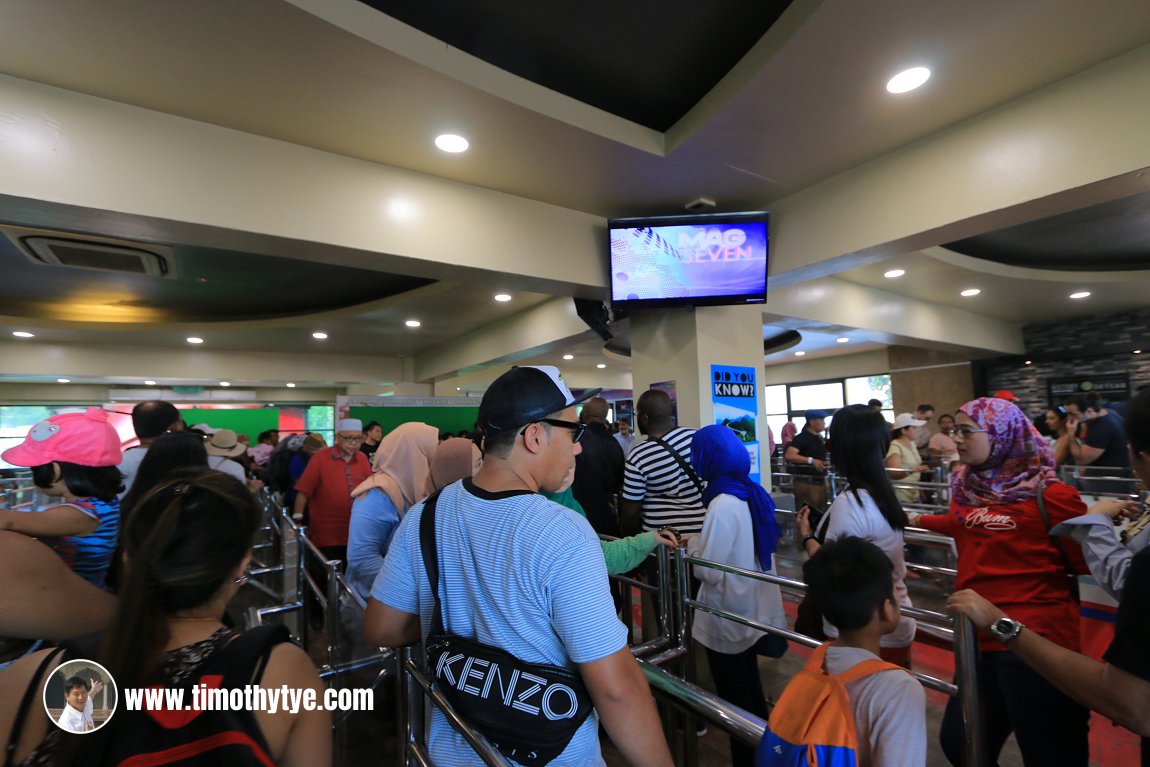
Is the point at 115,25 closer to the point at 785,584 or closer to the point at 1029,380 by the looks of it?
the point at 785,584

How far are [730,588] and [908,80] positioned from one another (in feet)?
9.63

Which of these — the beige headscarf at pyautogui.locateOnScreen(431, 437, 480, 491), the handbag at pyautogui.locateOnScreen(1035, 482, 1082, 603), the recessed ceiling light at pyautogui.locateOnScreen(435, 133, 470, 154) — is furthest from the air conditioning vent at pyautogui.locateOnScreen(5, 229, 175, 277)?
the handbag at pyautogui.locateOnScreen(1035, 482, 1082, 603)

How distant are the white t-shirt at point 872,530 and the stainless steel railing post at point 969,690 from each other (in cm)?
65

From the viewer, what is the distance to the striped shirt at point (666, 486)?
2.77m

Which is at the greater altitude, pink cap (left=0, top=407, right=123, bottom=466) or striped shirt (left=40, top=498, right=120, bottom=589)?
pink cap (left=0, top=407, right=123, bottom=466)

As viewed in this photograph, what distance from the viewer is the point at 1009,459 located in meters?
1.80

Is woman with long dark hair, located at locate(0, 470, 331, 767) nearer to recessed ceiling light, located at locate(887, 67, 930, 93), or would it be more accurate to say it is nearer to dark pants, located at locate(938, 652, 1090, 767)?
dark pants, located at locate(938, 652, 1090, 767)

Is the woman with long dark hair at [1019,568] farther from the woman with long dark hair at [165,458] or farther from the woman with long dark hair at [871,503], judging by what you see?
the woman with long dark hair at [165,458]

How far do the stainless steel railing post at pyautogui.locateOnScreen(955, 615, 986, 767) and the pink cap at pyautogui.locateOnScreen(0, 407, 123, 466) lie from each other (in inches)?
101

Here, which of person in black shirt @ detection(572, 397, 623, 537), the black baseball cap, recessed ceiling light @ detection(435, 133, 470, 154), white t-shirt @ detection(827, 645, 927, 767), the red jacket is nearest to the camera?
white t-shirt @ detection(827, 645, 927, 767)

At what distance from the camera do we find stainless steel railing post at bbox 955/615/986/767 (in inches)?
47.4

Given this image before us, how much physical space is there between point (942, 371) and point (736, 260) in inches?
349

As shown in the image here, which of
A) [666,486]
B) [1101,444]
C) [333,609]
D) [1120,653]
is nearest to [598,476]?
[666,486]

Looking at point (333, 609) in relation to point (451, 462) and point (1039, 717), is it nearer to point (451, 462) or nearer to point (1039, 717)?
point (451, 462)
